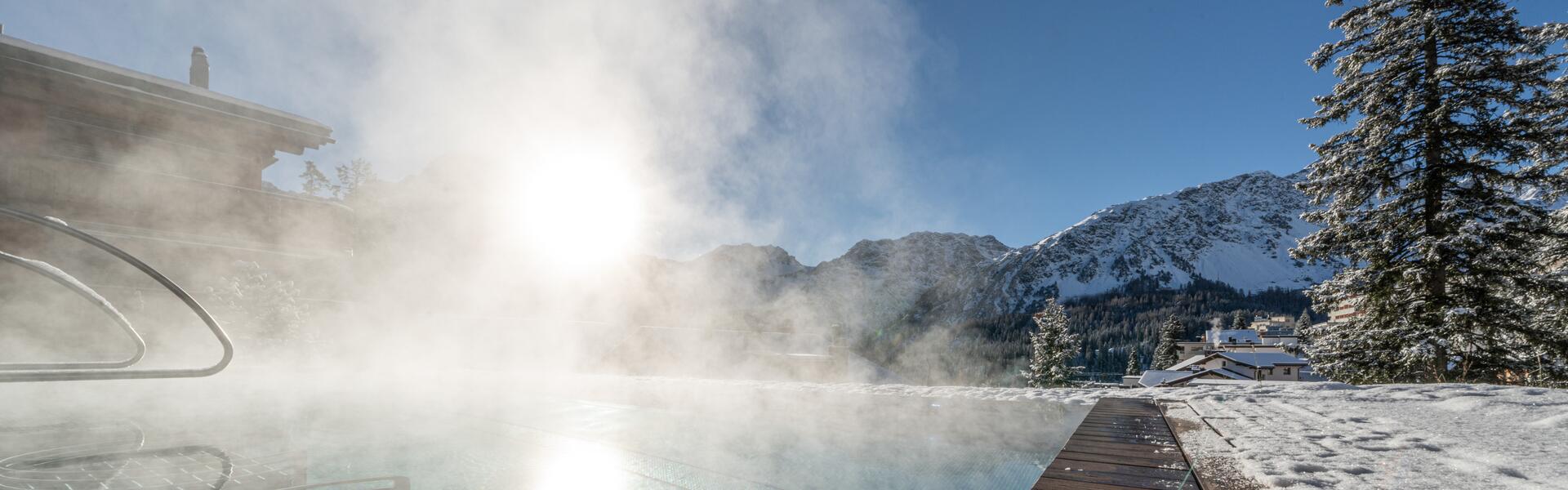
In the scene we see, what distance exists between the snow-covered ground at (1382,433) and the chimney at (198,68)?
14442 millimetres

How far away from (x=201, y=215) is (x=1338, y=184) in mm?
17092

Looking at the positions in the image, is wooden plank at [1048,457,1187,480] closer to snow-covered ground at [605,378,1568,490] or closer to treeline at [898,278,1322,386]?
snow-covered ground at [605,378,1568,490]

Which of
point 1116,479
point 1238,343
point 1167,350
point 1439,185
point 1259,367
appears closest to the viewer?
point 1116,479

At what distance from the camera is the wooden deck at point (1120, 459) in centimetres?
231

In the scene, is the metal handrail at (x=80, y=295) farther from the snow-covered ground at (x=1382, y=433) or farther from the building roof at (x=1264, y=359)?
the building roof at (x=1264, y=359)

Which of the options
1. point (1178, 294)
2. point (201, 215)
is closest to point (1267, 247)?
point (1178, 294)

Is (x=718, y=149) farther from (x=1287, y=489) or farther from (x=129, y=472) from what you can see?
(x=1287, y=489)

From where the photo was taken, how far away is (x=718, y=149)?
13.1 meters

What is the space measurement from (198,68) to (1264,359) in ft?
168

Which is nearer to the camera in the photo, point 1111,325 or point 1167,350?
point 1167,350

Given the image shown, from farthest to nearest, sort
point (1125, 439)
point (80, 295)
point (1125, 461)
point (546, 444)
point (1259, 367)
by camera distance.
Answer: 1. point (1259, 367)
2. point (546, 444)
3. point (1125, 439)
4. point (1125, 461)
5. point (80, 295)

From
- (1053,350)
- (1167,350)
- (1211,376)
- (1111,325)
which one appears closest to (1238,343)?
(1167,350)

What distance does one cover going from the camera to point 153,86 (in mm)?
8242

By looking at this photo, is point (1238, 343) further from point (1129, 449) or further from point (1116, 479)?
point (1116, 479)
